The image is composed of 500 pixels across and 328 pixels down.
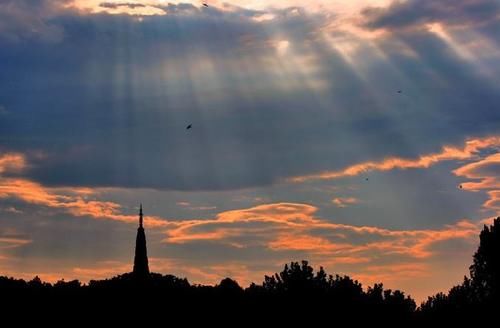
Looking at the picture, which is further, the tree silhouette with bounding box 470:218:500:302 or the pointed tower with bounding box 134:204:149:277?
the pointed tower with bounding box 134:204:149:277

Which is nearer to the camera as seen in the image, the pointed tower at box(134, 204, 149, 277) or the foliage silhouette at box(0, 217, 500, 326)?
the foliage silhouette at box(0, 217, 500, 326)

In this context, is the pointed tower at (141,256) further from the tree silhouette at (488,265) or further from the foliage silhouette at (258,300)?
the tree silhouette at (488,265)

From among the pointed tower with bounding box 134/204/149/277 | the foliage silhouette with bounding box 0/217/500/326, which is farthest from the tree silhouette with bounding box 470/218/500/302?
the pointed tower with bounding box 134/204/149/277

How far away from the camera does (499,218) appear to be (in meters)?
131

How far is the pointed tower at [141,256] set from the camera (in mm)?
166500

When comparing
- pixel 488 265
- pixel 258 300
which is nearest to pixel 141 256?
pixel 258 300

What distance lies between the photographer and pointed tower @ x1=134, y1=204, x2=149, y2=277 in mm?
166500

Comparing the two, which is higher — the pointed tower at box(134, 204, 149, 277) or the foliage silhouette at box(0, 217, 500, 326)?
the pointed tower at box(134, 204, 149, 277)

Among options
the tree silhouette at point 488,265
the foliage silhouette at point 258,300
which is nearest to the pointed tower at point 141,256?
the foliage silhouette at point 258,300

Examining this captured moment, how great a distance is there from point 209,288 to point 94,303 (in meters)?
17.4

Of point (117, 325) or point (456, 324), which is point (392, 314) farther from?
point (117, 325)

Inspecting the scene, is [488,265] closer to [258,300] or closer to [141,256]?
[258,300]

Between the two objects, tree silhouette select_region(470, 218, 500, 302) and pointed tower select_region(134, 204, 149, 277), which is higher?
pointed tower select_region(134, 204, 149, 277)

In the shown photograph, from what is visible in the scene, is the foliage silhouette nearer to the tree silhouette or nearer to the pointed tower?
the tree silhouette
